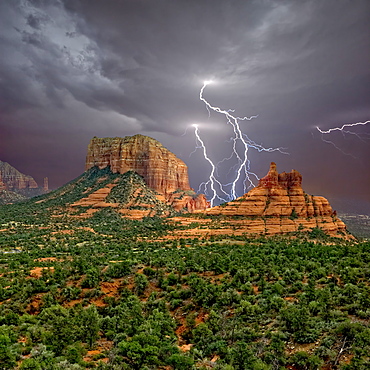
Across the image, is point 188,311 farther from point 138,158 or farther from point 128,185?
point 138,158

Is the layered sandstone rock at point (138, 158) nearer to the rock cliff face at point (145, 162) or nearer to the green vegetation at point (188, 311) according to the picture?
the rock cliff face at point (145, 162)

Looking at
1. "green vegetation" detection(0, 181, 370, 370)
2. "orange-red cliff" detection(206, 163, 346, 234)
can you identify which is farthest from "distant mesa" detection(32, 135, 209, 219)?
"green vegetation" detection(0, 181, 370, 370)

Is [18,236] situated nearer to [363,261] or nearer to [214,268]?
[214,268]

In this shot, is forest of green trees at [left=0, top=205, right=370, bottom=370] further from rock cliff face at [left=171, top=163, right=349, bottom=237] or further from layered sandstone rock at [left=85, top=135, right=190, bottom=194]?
layered sandstone rock at [left=85, top=135, right=190, bottom=194]

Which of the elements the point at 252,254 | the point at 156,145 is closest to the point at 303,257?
the point at 252,254

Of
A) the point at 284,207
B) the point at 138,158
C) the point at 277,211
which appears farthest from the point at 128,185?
the point at 284,207

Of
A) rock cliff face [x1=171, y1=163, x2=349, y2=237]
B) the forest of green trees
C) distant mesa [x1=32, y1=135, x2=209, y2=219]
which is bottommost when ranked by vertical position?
the forest of green trees

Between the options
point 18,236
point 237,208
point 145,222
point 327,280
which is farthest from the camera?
point 145,222

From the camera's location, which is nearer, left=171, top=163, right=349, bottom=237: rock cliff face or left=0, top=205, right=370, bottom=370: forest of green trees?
left=0, top=205, right=370, bottom=370: forest of green trees
